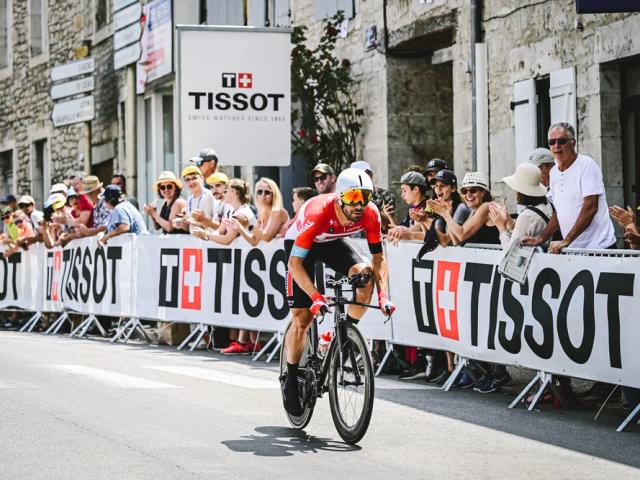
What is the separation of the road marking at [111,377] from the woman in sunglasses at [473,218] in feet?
8.32

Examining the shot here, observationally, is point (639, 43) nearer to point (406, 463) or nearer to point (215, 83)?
point (215, 83)

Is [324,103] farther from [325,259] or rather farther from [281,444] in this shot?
[281,444]

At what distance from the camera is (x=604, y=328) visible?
9.59 m

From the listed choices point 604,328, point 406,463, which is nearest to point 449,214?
point 604,328

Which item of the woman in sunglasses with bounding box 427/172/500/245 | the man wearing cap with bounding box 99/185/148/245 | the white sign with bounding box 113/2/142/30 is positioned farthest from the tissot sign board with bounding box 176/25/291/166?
the white sign with bounding box 113/2/142/30

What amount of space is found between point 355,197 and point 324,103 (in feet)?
37.2

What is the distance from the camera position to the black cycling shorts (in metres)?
8.94

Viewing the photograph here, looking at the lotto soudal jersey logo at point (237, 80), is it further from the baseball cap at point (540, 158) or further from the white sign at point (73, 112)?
the white sign at point (73, 112)

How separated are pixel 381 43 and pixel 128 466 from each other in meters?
12.2

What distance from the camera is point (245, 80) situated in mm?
17859

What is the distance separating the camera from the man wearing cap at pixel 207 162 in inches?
648

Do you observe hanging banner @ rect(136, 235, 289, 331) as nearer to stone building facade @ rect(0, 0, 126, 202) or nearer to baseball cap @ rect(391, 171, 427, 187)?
baseball cap @ rect(391, 171, 427, 187)

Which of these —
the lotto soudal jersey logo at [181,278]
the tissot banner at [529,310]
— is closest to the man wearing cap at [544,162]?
the tissot banner at [529,310]

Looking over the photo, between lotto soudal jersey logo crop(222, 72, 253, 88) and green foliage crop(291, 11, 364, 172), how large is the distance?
1704 mm
